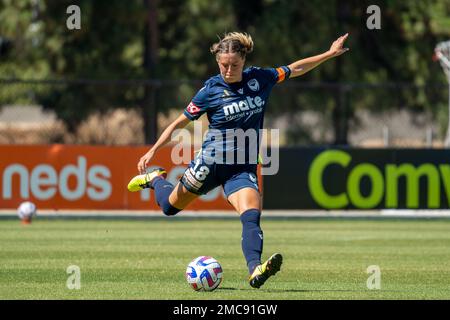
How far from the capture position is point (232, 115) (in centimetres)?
1162

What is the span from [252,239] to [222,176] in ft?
3.11

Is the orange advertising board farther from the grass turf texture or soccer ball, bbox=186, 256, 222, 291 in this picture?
soccer ball, bbox=186, 256, 222, 291

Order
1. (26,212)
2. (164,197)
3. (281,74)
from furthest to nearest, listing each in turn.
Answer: (26,212)
(164,197)
(281,74)

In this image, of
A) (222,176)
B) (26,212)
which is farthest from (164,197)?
(26,212)

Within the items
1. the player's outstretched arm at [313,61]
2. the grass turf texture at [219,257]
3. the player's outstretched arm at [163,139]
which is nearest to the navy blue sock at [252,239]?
the grass turf texture at [219,257]

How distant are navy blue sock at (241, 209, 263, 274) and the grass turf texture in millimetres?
340

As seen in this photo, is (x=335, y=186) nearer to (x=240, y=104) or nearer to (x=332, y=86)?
(x=332, y=86)

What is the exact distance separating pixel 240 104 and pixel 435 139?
3112cm

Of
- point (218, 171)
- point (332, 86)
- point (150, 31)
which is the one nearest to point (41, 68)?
point (150, 31)

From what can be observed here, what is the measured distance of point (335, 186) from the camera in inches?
1030

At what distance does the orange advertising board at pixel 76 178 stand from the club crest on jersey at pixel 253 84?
46.1ft

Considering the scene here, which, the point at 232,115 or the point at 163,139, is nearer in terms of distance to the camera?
the point at 232,115

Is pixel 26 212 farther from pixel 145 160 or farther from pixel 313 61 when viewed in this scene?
pixel 313 61
